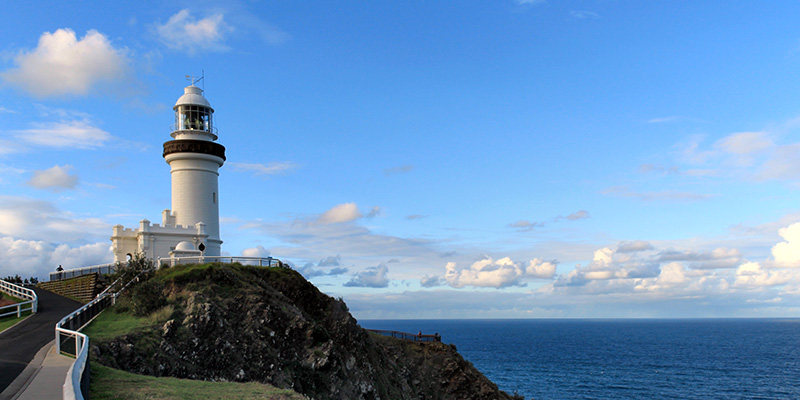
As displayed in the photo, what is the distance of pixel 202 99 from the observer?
51.7 m

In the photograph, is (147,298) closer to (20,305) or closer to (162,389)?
(20,305)

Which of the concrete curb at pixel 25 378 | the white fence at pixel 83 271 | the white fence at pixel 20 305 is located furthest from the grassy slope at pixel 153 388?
the white fence at pixel 83 271

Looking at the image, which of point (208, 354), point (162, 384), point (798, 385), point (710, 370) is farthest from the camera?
point (710, 370)

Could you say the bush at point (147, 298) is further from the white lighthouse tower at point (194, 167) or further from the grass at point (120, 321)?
the white lighthouse tower at point (194, 167)

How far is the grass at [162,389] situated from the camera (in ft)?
50.4

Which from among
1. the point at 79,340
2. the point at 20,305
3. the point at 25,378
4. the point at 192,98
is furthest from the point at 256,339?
the point at 192,98

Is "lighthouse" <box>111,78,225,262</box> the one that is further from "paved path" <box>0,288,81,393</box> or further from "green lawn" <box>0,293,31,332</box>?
"green lawn" <box>0,293,31,332</box>

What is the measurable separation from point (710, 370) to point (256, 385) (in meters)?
80.5

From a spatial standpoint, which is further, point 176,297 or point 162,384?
point 176,297

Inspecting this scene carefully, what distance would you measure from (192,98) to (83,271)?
17.2 meters

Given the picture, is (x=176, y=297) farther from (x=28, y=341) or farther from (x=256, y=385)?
(x=256, y=385)

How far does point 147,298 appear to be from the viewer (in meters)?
30.5

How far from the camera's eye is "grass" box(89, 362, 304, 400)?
605 inches

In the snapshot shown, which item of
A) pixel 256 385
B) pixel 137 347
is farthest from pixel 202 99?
pixel 256 385
